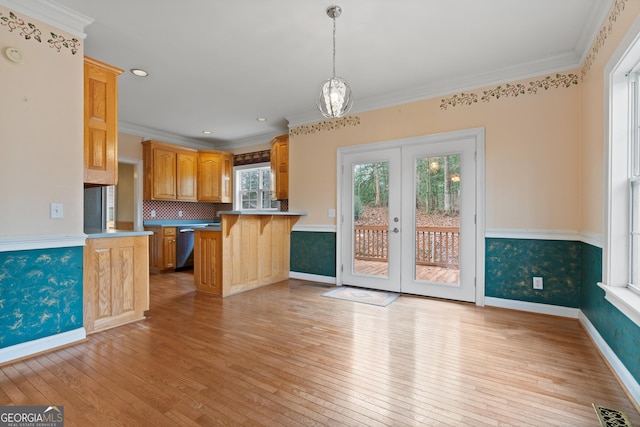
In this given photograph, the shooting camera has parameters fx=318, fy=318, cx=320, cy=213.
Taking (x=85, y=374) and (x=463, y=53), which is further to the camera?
(x=463, y=53)

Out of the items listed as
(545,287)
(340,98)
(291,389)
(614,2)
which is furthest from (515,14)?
(291,389)

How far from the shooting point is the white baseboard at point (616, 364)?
5.98 ft

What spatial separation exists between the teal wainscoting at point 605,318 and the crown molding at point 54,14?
14.5ft

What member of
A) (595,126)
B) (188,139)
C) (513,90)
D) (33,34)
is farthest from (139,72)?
(595,126)

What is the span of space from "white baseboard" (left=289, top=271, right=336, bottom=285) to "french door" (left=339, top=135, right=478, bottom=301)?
22 centimetres

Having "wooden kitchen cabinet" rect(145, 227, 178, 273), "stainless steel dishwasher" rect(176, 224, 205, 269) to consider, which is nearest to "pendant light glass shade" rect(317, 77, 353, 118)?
"stainless steel dishwasher" rect(176, 224, 205, 269)

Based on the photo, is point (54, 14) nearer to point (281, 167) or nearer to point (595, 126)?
point (281, 167)

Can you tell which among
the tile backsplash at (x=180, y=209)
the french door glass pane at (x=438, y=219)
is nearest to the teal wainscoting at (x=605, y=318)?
the french door glass pane at (x=438, y=219)

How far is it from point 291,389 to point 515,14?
3245 millimetres

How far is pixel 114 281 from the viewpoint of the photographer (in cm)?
297

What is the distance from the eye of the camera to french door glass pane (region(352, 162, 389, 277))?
4.35 metres

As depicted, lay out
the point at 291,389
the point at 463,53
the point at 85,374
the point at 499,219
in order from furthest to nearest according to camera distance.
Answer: the point at 499,219 < the point at 463,53 < the point at 85,374 < the point at 291,389

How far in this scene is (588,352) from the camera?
8.01ft

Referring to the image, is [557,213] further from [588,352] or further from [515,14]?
[515,14]
